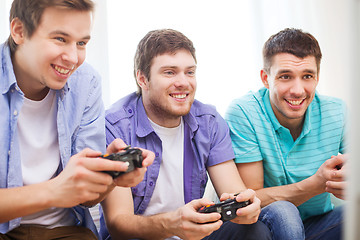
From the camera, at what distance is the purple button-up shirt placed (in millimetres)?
1445

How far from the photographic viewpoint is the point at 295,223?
4.43ft

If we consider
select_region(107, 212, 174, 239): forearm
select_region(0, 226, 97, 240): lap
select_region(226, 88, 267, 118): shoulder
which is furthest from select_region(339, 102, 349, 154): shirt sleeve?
select_region(0, 226, 97, 240): lap

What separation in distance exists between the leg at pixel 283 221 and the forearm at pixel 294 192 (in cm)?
9

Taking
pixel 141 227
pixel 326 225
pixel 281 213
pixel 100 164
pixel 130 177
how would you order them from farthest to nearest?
pixel 326 225
pixel 281 213
pixel 141 227
pixel 130 177
pixel 100 164

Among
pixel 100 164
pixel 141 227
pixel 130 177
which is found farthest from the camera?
pixel 141 227

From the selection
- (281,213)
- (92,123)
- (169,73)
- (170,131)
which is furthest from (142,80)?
(281,213)

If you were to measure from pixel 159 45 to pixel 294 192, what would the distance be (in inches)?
29.7

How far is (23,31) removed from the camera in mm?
1117

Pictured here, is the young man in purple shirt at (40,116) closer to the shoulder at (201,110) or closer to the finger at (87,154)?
the finger at (87,154)

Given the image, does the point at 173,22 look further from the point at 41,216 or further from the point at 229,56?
the point at 41,216

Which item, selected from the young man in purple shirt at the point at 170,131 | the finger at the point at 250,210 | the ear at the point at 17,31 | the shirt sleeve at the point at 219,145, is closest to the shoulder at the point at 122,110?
the young man in purple shirt at the point at 170,131

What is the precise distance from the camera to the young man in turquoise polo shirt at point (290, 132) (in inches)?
62.4

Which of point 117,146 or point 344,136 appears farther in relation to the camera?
point 344,136

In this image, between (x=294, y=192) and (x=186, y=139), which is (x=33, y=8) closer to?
(x=186, y=139)
